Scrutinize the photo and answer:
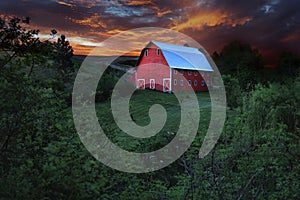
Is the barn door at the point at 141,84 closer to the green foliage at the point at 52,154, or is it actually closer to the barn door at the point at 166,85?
the barn door at the point at 166,85

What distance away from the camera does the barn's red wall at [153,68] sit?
39.1 metres

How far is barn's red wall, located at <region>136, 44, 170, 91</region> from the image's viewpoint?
39.1 m

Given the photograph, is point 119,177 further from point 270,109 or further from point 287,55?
point 287,55

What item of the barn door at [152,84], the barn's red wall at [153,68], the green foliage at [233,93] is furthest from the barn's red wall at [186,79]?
the green foliage at [233,93]

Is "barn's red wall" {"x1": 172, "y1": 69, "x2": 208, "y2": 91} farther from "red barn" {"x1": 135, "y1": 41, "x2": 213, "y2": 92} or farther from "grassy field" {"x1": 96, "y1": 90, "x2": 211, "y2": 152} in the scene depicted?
"grassy field" {"x1": 96, "y1": 90, "x2": 211, "y2": 152}

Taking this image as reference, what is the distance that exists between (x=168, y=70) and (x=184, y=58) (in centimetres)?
530

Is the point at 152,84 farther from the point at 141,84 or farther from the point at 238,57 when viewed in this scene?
the point at 238,57

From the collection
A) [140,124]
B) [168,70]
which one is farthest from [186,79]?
[140,124]

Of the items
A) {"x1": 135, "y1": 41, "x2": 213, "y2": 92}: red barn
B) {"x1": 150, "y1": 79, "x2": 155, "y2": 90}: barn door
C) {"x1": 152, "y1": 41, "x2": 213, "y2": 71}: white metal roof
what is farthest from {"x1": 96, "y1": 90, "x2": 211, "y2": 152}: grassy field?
{"x1": 152, "y1": 41, "x2": 213, "y2": 71}: white metal roof

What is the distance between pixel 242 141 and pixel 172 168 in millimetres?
4191

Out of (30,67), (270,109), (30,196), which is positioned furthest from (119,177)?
(270,109)

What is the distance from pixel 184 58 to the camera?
1677 inches

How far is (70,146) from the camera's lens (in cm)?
402

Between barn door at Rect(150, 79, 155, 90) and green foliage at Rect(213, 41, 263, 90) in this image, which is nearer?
barn door at Rect(150, 79, 155, 90)
